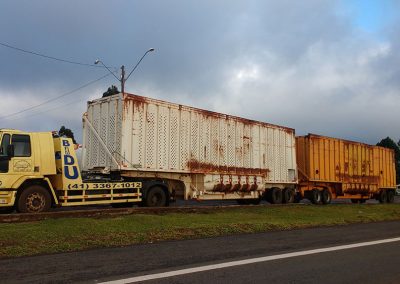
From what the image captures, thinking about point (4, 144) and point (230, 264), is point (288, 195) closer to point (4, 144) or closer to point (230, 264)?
point (4, 144)

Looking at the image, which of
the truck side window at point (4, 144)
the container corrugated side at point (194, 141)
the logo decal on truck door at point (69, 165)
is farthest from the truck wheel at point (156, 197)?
the truck side window at point (4, 144)

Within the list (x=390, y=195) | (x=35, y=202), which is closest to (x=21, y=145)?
(x=35, y=202)

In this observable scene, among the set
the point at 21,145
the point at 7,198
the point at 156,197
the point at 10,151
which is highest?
the point at 21,145

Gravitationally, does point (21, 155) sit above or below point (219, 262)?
above

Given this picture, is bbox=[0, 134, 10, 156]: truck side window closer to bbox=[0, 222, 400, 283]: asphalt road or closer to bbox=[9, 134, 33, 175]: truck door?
bbox=[9, 134, 33, 175]: truck door

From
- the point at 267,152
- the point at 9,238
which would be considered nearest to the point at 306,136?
the point at 267,152

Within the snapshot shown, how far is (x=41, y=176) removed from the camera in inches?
541

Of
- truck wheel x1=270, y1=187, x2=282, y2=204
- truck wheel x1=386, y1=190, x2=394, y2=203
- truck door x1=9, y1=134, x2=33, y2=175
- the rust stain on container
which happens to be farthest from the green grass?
truck wheel x1=386, y1=190, x2=394, y2=203

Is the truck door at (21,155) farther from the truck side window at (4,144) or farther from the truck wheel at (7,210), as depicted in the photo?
the truck wheel at (7,210)

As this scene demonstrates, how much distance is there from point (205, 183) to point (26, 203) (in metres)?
7.23

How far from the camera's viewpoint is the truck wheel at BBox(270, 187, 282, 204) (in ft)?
72.9

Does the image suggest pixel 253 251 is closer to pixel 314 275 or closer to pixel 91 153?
pixel 314 275

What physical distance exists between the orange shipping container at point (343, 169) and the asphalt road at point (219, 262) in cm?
1477

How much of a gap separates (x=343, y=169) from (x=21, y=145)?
1873 centimetres
